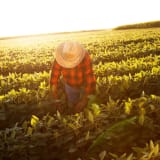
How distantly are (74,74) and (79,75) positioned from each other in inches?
3.9

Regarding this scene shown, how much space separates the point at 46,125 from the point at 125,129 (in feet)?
3.31

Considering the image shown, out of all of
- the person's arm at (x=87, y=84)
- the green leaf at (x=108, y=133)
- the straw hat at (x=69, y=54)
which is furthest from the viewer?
Result: the person's arm at (x=87, y=84)

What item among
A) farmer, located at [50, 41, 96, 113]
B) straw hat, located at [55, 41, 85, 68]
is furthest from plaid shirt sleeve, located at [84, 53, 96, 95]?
straw hat, located at [55, 41, 85, 68]

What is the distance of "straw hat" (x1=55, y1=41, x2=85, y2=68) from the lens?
6.80 metres

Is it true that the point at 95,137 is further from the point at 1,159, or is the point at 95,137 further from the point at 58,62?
the point at 58,62

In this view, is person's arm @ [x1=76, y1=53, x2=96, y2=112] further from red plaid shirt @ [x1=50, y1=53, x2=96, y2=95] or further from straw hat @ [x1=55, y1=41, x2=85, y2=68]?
straw hat @ [x1=55, y1=41, x2=85, y2=68]

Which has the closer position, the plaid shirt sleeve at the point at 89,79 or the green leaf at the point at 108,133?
the green leaf at the point at 108,133

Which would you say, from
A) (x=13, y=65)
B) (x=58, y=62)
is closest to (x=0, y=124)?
(x=58, y=62)

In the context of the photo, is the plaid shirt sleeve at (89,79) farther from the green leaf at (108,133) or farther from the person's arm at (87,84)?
the green leaf at (108,133)

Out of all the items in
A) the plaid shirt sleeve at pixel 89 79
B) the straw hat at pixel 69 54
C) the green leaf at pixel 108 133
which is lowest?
the green leaf at pixel 108 133

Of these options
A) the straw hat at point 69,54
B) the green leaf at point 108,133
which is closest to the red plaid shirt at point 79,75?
the straw hat at point 69,54

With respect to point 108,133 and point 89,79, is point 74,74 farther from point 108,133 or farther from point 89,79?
point 108,133

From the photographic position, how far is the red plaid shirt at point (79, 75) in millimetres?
7207

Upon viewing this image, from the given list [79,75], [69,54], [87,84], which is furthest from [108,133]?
[79,75]
